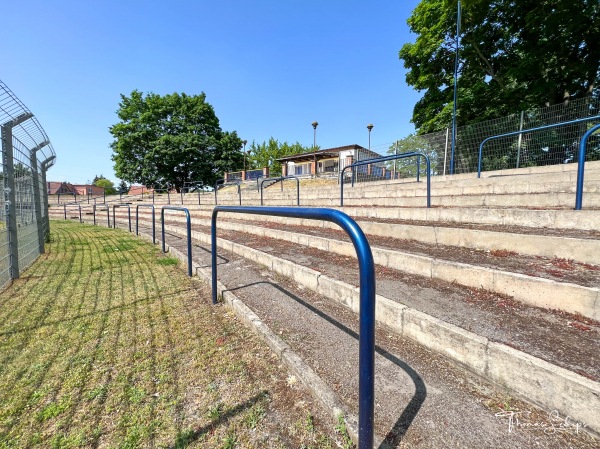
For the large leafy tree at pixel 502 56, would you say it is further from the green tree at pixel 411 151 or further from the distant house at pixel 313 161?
the distant house at pixel 313 161

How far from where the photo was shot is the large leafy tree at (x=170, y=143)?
2961 centimetres

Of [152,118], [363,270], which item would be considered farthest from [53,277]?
[152,118]

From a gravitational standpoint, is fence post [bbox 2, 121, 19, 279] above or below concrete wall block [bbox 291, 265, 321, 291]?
above

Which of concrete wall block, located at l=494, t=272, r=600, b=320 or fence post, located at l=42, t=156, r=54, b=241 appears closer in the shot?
concrete wall block, located at l=494, t=272, r=600, b=320

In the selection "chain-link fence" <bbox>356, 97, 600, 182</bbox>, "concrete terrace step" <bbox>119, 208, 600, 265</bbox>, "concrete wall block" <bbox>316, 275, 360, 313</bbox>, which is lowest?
"concrete wall block" <bbox>316, 275, 360, 313</bbox>

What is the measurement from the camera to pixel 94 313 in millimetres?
2736

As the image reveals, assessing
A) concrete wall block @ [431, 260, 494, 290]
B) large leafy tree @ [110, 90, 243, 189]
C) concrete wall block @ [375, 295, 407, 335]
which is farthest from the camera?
large leafy tree @ [110, 90, 243, 189]

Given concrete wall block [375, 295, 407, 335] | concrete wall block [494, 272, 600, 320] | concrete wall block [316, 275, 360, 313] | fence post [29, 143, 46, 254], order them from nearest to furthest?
1. concrete wall block [494, 272, 600, 320]
2. concrete wall block [375, 295, 407, 335]
3. concrete wall block [316, 275, 360, 313]
4. fence post [29, 143, 46, 254]

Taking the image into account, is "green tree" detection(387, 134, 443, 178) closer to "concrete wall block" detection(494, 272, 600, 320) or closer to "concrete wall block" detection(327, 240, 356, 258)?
"concrete wall block" detection(327, 240, 356, 258)
